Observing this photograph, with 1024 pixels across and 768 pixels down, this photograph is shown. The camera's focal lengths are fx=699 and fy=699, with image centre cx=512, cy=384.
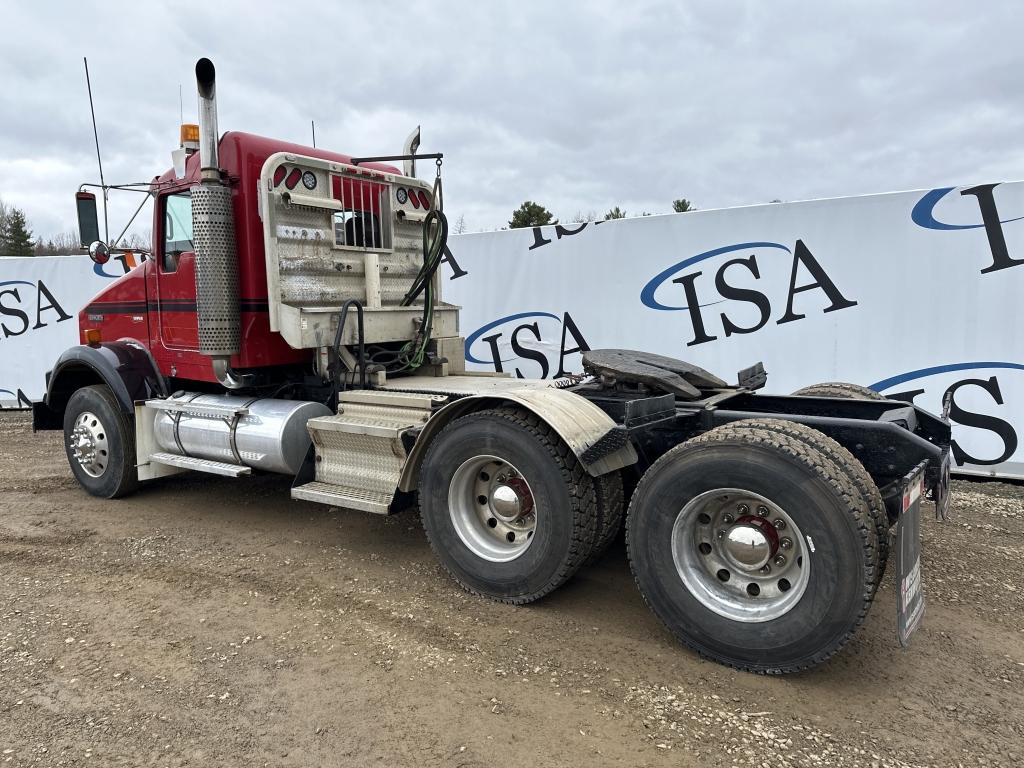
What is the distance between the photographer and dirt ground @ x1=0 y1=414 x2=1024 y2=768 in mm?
2691

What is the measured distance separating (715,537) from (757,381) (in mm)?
1981

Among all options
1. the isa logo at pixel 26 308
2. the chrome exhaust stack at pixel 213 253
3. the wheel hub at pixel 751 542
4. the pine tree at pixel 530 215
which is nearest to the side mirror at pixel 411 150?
the chrome exhaust stack at pixel 213 253

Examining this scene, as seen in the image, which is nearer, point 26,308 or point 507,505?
point 507,505

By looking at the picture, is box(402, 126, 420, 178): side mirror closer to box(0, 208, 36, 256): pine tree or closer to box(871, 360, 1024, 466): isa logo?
box(871, 360, 1024, 466): isa logo

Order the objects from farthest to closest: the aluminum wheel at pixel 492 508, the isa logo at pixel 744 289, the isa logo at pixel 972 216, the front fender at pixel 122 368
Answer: the isa logo at pixel 744 289 < the isa logo at pixel 972 216 < the front fender at pixel 122 368 < the aluminum wheel at pixel 492 508

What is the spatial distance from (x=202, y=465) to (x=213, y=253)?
1.67 metres

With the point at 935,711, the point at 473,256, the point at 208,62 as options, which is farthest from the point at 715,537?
the point at 473,256

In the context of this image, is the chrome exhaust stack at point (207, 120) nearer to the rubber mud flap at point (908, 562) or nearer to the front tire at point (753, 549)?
the front tire at point (753, 549)

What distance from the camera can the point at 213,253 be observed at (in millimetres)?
5098

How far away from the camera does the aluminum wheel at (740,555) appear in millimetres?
3150

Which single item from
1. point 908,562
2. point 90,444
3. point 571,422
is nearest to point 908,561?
point 908,562

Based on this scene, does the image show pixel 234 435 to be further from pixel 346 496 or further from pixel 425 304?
pixel 425 304

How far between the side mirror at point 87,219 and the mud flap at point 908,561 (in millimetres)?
6081

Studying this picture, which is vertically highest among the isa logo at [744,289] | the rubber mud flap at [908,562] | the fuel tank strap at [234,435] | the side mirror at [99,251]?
the side mirror at [99,251]
